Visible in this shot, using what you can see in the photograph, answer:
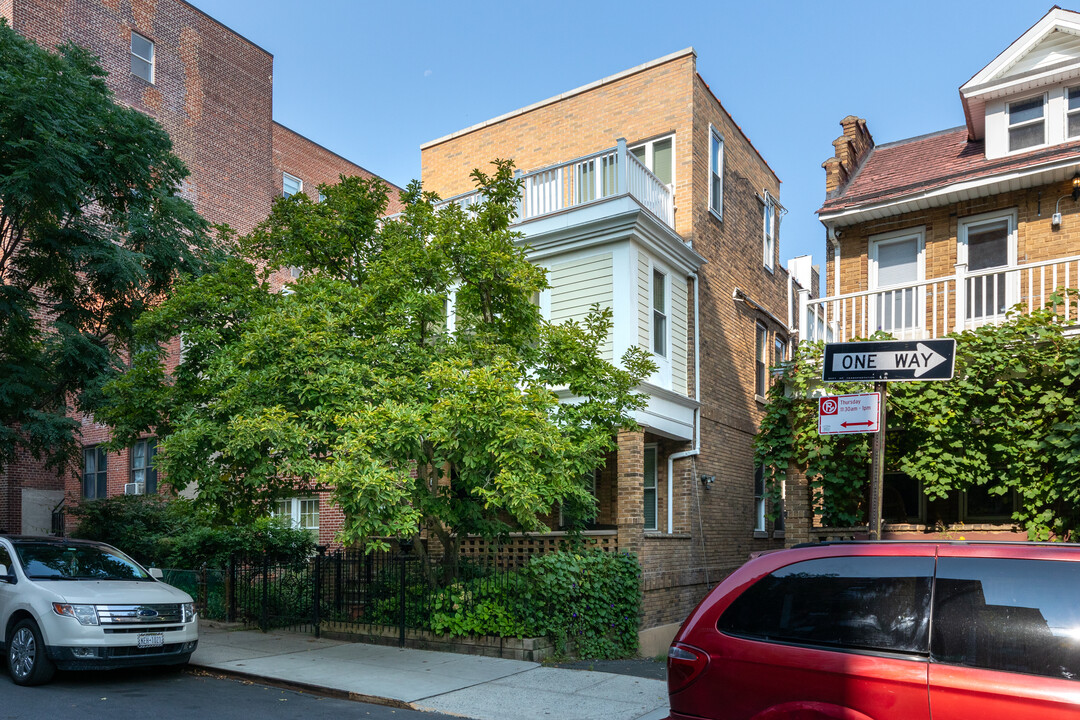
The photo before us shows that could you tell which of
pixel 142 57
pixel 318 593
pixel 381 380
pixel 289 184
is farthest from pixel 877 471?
pixel 289 184

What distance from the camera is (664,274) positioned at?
49.6ft

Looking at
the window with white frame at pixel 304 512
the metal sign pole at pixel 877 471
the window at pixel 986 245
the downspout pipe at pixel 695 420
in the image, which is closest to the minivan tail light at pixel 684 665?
the metal sign pole at pixel 877 471

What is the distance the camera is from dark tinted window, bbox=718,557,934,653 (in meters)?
4.20

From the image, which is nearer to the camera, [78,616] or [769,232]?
[78,616]

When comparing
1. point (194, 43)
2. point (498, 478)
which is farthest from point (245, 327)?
point (194, 43)

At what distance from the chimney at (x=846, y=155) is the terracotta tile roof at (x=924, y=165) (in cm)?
15

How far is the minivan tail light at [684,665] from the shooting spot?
4582 millimetres

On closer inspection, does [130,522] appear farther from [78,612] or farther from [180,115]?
[180,115]

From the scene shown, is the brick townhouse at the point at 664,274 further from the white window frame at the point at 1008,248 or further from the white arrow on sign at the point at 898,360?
the white arrow on sign at the point at 898,360

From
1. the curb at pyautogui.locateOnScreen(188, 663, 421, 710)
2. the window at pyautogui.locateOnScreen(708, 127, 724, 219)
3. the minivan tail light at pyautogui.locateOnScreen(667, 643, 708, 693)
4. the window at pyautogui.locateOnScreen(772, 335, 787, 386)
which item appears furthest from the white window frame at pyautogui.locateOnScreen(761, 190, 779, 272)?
the minivan tail light at pyautogui.locateOnScreen(667, 643, 708, 693)

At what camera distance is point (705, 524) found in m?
15.8

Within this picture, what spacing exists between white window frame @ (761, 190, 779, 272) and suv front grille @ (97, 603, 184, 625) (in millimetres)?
15202

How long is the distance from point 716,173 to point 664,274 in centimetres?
351

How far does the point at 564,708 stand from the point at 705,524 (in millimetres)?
8210
